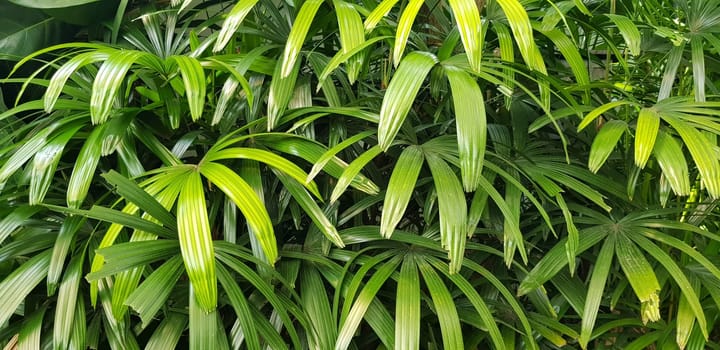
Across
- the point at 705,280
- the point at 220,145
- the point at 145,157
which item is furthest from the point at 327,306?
the point at 705,280

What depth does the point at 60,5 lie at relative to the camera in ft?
3.19

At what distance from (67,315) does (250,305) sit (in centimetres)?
22

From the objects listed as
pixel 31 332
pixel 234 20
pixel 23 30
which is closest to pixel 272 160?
pixel 234 20

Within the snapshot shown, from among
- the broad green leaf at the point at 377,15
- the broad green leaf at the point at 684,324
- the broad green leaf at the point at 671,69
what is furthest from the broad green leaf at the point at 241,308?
the broad green leaf at the point at 671,69

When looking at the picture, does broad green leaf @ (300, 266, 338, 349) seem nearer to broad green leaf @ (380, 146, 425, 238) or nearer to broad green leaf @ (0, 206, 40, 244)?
broad green leaf @ (380, 146, 425, 238)

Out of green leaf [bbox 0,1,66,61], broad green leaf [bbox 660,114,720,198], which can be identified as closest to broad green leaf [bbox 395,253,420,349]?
broad green leaf [bbox 660,114,720,198]

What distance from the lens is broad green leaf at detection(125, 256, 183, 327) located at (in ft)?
2.04

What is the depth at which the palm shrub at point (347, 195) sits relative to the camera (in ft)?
2.17

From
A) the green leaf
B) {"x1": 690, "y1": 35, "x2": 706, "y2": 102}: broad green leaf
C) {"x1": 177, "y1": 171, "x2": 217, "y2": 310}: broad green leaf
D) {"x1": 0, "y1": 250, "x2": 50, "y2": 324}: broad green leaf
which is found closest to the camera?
{"x1": 177, "y1": 171, "x2": 217, "y2": 310}: broad green leaf

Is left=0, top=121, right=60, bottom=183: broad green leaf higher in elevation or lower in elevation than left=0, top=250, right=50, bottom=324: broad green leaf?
higher

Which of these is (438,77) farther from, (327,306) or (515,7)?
(327,306)

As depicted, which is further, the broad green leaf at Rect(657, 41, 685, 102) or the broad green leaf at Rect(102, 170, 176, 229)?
the broad green leaf at Rect(657, 41, 685, 102)

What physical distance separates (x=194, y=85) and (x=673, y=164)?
58 cm

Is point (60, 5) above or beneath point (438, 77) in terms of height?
above
